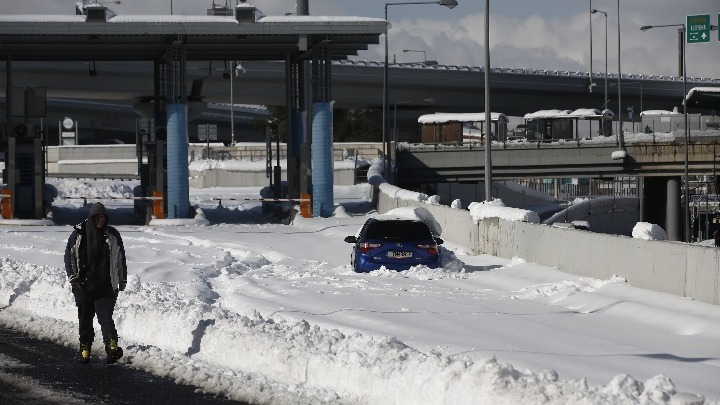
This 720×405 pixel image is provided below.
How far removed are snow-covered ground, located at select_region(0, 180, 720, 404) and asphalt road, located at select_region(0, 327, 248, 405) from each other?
30cm

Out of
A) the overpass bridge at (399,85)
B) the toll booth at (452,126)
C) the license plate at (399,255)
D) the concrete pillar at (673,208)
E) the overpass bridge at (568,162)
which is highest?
the overpass bridge at (399,85)

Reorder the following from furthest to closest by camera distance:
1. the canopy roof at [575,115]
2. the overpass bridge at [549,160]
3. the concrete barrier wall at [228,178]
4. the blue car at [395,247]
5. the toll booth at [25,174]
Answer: the concrete barrier wall at [228,178] → the canopy roof at [575,115] → the overpass bridge at [549,160] → the toll booth at [25,174] → the blue car at [395,247]

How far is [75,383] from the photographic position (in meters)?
13.1

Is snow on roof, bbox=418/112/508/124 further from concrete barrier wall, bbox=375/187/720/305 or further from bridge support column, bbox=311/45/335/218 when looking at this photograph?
concrete barrier wall, bbox=375/187/720/305

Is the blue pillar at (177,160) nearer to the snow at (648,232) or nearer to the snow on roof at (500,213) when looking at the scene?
the snow on roof at (500,213)

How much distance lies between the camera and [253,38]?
162ft

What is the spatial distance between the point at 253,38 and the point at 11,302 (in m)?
29.1

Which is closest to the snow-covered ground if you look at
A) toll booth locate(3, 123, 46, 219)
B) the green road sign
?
toll booth locate(3, 123, 46, 219)

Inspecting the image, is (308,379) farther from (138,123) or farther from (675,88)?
(675,88)

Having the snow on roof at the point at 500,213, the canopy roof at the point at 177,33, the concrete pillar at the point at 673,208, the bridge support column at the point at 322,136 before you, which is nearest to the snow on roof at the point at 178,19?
the canopy roof at the point at 177,33

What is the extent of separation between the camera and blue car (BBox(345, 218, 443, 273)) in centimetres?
2648

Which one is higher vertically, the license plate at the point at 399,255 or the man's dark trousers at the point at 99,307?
the man's dark trousers at the point at 99,307

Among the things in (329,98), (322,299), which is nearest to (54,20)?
(329,98)

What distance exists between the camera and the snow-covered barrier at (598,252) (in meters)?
19.8
